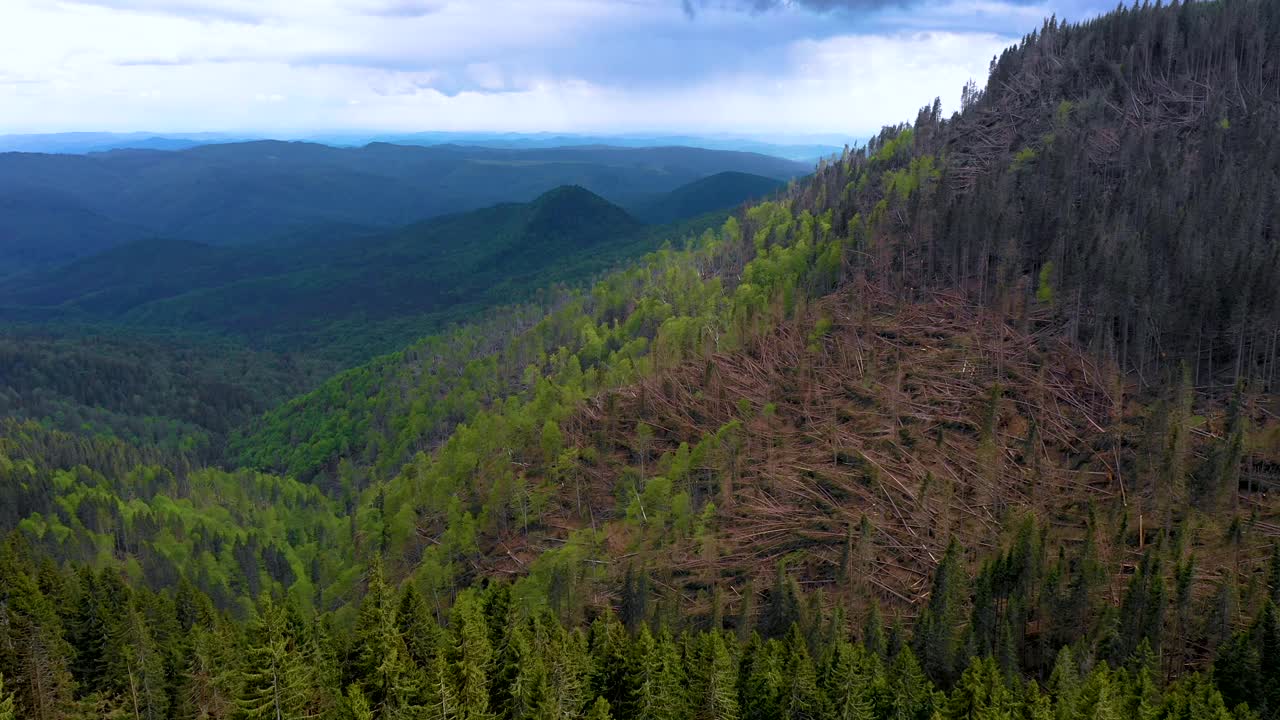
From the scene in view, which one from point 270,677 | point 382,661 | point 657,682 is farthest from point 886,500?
point 270,677

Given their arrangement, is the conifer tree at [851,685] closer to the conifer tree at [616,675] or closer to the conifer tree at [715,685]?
the conifer tree at [715,685]

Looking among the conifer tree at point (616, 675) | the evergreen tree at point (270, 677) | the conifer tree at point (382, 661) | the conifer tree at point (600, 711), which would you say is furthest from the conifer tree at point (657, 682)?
the evergreen tree at point (270, 677)

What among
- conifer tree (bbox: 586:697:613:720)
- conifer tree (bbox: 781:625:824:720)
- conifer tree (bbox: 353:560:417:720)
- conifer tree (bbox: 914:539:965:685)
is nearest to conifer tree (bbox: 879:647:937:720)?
conifer tree (bbox: 781:625:824:720)

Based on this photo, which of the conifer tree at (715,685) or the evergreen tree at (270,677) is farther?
the conifer tree at (715,685)

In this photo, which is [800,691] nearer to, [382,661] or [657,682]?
[657,682]

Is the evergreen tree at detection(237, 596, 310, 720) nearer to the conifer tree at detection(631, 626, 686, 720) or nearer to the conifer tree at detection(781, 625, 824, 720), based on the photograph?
the conifer tree at detection(631, 626, 686, 720)

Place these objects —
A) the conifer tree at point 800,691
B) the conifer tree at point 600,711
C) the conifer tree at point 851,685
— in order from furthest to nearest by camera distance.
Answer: the conifer tree at point 800,691 → the conifer tree at point 851,685 → the conifer tree at point 600,711

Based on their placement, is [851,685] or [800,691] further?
[800,691]

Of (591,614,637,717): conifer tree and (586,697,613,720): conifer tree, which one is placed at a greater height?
(586,697,613,720): conifer tree
